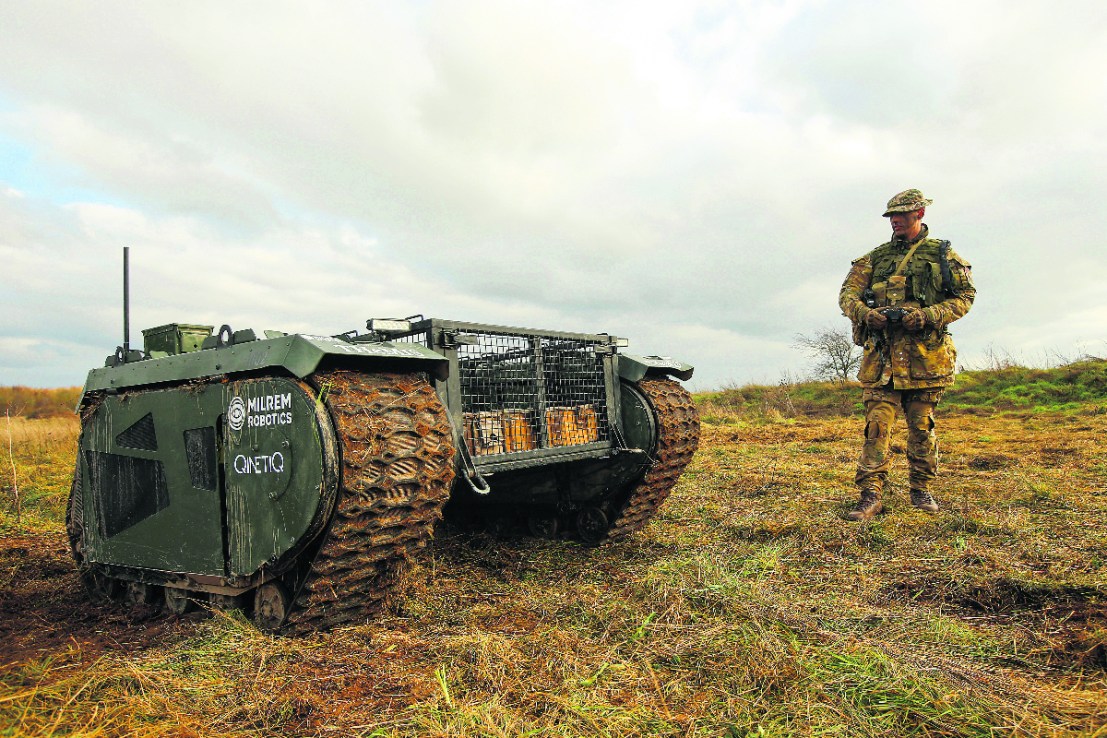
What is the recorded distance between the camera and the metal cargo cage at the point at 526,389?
416 cm

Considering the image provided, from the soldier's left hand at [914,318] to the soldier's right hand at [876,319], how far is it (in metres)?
0.15

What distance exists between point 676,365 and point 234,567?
3480 mm

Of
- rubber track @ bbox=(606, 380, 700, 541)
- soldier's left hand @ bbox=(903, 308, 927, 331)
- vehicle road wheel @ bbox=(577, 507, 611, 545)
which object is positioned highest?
soldier's left hand @ bbox=(903, 308, 927, 331)

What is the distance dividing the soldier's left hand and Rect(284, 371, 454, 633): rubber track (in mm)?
3930

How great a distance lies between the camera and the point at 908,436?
5953 mm

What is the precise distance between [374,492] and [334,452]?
0.79ft

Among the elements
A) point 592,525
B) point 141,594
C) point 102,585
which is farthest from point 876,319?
point 102,585

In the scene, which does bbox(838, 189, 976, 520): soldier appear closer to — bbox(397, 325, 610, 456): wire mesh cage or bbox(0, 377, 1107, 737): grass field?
bbox(0, 377, 1107, 737): grass field

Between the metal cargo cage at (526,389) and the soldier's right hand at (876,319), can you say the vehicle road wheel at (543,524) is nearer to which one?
the metal cargo cage at (526,389)

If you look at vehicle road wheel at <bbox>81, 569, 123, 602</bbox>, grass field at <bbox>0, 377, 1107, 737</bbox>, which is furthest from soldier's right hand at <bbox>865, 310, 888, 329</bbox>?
vehicle road wheel at <bbox>81, 569, 123, 602</bbox>

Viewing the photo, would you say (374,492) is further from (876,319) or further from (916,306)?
(916,306)

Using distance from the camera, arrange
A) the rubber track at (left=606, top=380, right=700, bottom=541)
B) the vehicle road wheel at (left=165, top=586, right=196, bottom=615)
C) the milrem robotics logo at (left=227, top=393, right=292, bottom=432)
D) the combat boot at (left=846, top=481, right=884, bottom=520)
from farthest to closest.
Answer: the combat boot at (left=846, top=481, right=884, bottom=520)
the rubber track at (left=606, top=380, right=700, bottom=541)
the vehicle road wheel at (left=165, top=586, right=196, bottom=615)
the milrem robotics logo at (left=227, top=393, right=292, bottom=432)

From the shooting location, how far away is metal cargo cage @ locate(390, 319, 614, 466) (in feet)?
13.6

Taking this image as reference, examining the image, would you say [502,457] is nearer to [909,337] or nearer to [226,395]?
[226,395]
